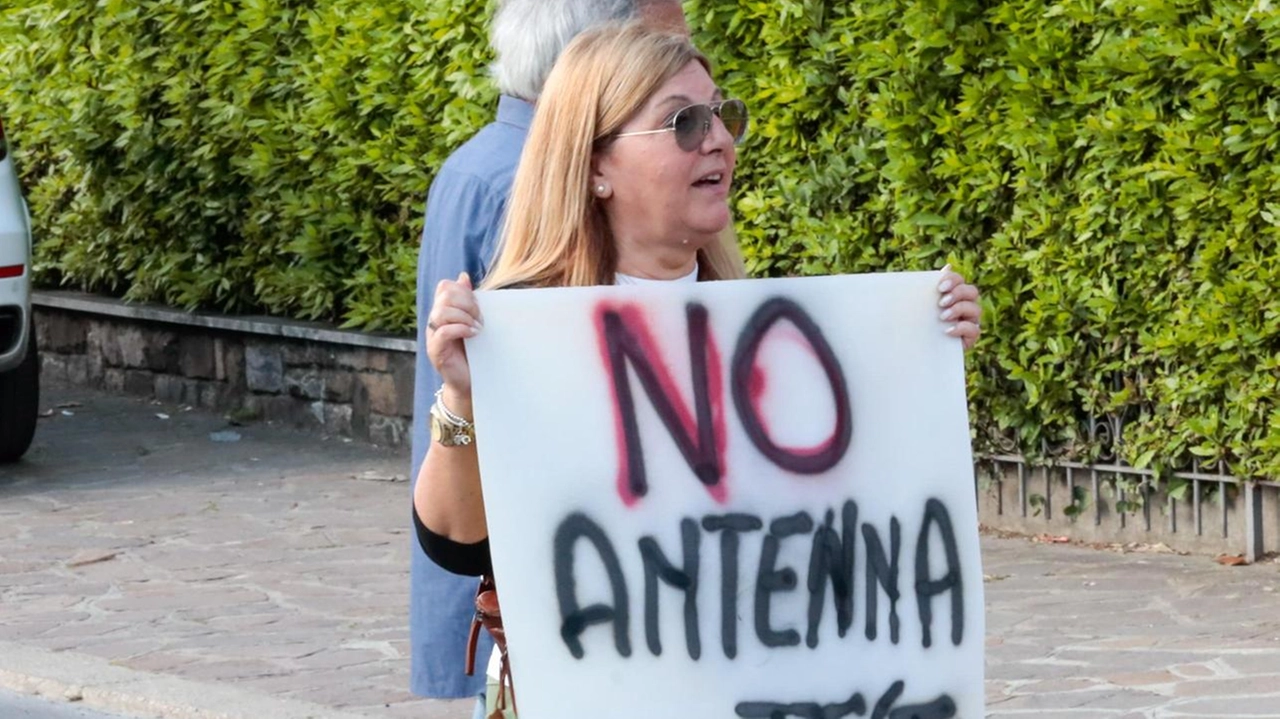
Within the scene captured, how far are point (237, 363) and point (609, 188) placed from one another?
7.87 m

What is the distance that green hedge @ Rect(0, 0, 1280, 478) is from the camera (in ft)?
21.0

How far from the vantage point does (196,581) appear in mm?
6957

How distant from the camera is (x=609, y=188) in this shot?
2.82m

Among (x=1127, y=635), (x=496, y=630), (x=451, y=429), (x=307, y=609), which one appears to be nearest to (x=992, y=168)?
(x=1127, y=635)

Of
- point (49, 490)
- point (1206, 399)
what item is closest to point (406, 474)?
point (49, 490)

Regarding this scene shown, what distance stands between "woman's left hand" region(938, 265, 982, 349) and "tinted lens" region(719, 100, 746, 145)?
1.13 feet

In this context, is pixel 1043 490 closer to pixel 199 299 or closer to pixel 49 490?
pixel 49 490

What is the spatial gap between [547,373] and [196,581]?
14.9 ft

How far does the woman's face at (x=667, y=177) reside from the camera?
110 inches

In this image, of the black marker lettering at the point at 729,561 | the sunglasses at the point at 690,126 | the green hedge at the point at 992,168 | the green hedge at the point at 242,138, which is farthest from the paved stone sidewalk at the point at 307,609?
the sunglasses at the point at 690,126

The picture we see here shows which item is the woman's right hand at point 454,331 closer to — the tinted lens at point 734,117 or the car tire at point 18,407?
the tinted lens at point 734,117

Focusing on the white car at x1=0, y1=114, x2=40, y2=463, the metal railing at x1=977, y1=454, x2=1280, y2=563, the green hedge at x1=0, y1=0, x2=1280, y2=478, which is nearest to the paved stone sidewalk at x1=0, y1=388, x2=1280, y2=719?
the metal railing at x1=977, y1=454, x2=1280, y2=563

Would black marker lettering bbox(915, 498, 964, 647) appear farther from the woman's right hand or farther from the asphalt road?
the asphalt road

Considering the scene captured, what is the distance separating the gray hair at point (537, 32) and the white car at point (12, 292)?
5630mm
